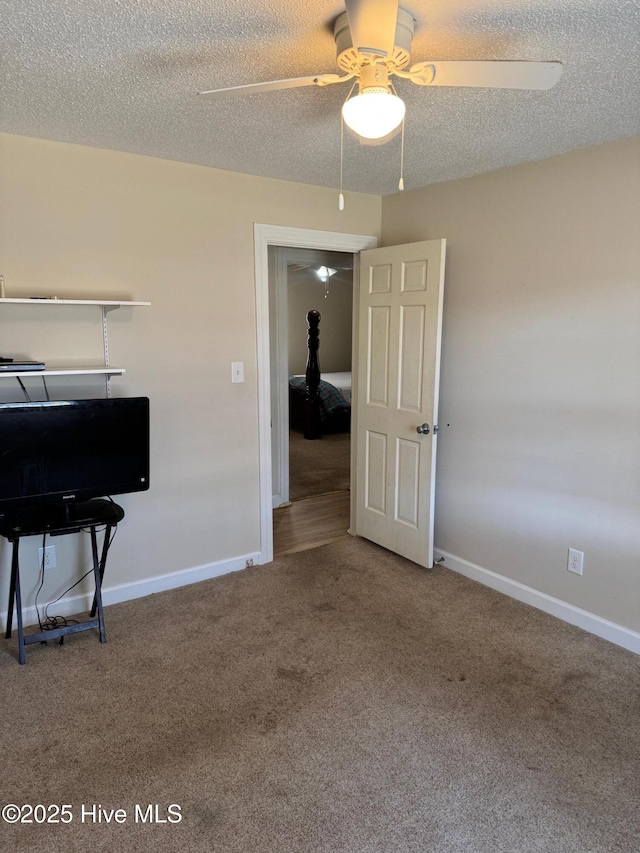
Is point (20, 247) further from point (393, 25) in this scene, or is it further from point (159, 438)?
point (393, 25)

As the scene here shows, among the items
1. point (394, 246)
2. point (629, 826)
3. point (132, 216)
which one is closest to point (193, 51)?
point (132, 216)

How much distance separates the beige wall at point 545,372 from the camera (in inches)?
95.0

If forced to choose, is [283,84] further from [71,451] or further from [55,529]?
[55,529]

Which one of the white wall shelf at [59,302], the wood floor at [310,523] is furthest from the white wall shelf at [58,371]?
the wood floor at [310,523]

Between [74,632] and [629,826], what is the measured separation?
7.52 ft

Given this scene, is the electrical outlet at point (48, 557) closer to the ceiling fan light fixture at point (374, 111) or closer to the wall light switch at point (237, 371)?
the wall light switch at point (237, 371)

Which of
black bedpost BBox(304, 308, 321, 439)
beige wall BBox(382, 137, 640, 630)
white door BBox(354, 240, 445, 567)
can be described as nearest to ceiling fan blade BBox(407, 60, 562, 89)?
beige wall BBox(382, 137, 640, 630)

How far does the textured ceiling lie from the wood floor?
242 cm

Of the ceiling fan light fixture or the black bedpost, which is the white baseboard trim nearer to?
the ceiling fan light fixture

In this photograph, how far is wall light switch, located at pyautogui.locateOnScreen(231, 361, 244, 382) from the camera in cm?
309

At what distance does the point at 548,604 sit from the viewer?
111 inches

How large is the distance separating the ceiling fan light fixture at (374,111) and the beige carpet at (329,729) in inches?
79.5

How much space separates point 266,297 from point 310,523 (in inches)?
72.4

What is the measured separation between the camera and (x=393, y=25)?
127 centimetres
